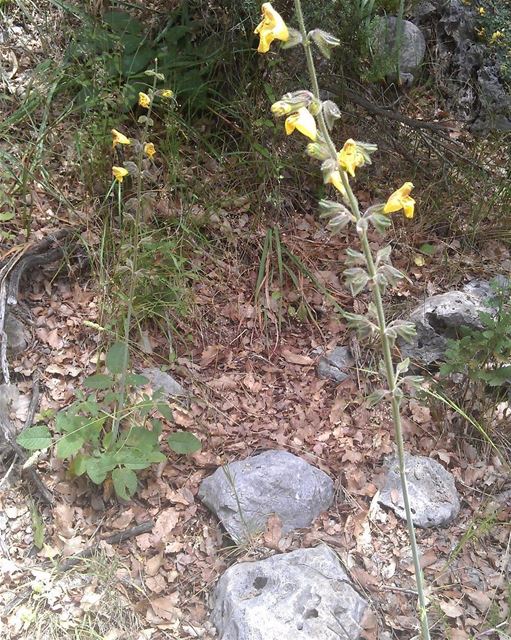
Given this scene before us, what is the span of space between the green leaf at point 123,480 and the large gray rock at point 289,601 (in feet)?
1.58

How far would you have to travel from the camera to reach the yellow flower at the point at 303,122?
4.81 ft

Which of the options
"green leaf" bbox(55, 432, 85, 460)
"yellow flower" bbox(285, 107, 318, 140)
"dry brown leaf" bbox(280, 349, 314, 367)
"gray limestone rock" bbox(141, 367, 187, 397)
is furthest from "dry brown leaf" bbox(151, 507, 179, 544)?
"yellow flower" bbox(285, 107, 318, 140)

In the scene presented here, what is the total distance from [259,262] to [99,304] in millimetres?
937

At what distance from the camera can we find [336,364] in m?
3.28

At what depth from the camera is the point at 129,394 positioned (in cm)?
280

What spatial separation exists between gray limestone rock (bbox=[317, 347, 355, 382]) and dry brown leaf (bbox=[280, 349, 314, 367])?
58 mm

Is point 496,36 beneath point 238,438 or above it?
above

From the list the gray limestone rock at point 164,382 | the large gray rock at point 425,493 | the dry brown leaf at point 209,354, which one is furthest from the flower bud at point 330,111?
the dry brown leaf at point 209,354

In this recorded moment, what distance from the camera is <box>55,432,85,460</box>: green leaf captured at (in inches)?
92.7

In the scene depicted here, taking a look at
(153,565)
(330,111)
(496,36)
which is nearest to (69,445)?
(153,565)

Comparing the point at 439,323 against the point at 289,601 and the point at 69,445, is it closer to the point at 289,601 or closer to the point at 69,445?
the point at 289,601

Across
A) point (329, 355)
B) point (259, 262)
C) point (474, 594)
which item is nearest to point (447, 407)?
point (329, 355)

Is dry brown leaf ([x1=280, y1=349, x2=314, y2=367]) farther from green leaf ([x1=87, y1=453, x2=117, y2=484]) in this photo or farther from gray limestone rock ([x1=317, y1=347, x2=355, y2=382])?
green leaf ([x1=87, y1=453, x2=117, y2=484])

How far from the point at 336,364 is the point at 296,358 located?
0.21 meters
